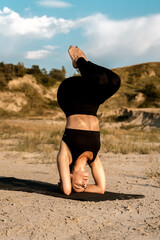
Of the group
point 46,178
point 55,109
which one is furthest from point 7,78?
point 46,178

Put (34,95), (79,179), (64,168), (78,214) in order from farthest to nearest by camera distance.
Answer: (34,95)
(79,179)
(64,168)
(78,214)

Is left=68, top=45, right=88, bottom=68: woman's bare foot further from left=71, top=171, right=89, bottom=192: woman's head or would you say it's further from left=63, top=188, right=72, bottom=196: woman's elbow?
left=63, top=188, right=72, bottom=196: woman's elbow

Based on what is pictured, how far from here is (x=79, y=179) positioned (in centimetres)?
435

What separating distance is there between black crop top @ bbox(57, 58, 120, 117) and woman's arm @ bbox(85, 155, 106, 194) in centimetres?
80

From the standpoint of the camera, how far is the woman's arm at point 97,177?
459 cm

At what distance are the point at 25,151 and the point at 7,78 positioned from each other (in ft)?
93.3

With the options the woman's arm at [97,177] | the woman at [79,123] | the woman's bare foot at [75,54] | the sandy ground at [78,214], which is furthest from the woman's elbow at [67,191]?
the woman's bare foot at [75,54]

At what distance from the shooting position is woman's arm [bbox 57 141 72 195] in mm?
4254

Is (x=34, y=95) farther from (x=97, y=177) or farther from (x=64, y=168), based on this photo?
(x=64, y=168)

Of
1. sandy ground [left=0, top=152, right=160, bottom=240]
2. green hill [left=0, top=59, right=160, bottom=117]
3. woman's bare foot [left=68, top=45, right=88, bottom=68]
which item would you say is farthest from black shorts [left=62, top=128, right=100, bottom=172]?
green hill [left=0, top=59, right=160, bottom=117]

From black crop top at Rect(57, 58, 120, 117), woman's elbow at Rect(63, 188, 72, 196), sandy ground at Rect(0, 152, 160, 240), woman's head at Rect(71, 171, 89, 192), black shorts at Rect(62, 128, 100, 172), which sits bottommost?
sandy ground at Rect(0, 152, 160, 240)

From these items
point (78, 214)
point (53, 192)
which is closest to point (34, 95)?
point (53, 192)

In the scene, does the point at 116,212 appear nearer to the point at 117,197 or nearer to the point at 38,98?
the point at 117,197

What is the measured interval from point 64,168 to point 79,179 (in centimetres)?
30
